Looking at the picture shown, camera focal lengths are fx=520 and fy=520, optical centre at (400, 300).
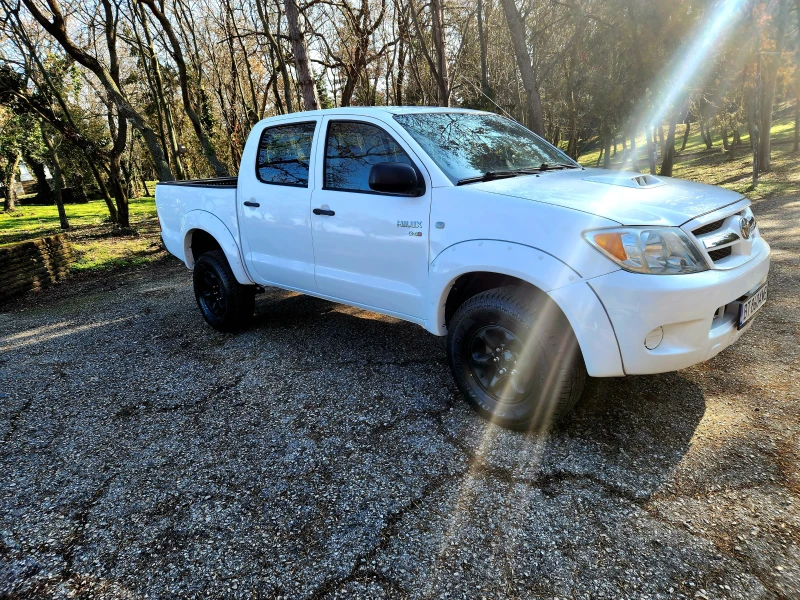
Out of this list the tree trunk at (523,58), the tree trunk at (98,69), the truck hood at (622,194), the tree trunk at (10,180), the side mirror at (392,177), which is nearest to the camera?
the truck hood at (622,194)

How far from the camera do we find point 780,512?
2258 millimetres

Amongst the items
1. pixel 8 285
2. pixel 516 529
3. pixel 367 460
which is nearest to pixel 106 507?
pixel 367 460

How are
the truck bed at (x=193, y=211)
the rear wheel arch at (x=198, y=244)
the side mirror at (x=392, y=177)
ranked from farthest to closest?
1. the rear wheel arch at (x=198, y=244)
2. the truck bed at (x=193, y=211)
3. the side mirror at (x=392, y=177)

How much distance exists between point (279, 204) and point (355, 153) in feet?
2.66

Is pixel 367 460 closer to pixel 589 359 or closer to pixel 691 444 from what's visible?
pixel 589 359

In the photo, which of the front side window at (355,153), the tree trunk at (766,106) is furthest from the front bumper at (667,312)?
the tree trunk at (766,106)

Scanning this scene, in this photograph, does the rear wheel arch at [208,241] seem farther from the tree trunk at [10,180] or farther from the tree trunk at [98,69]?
the tree trunk at [10,180]

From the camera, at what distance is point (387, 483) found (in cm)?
267

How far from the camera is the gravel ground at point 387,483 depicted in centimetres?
211

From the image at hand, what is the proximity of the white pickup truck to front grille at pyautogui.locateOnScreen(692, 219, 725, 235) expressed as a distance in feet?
0.05

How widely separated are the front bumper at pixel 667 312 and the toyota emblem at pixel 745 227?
0.36 metres

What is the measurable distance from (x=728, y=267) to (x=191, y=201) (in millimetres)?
4419

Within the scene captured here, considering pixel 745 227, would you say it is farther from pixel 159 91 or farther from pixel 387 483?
pixel 159 91

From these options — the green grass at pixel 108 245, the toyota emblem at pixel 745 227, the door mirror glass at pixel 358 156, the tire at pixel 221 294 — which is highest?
the door mirror glass at pixel 358 156
